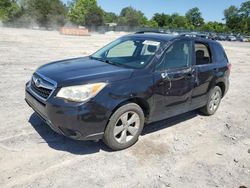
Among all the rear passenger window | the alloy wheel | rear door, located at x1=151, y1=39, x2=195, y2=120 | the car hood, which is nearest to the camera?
the car hood

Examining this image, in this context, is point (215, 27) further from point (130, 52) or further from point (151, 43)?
point (151, 43)

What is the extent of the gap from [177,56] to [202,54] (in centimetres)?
100

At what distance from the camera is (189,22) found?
376ft

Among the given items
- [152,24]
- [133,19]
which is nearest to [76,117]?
[133,19]

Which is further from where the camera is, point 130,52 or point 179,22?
point 179,22

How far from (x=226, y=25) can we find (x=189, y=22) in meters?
17.9

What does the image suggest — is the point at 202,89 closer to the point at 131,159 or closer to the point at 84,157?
the point at 131,159

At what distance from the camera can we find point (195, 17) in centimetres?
11669

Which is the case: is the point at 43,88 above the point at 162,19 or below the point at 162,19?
above

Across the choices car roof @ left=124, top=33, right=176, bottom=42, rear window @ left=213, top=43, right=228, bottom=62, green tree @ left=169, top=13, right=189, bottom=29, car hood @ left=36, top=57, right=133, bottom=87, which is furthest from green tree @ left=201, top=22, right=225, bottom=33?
car hood @ left=36, top=57, right=133, bottom=87

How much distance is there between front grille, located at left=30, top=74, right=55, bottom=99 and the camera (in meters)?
3.81

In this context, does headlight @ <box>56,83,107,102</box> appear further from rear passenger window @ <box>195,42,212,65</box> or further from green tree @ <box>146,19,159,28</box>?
green tree @ <box>146,19,159,28</box>

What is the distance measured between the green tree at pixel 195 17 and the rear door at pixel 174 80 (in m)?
118

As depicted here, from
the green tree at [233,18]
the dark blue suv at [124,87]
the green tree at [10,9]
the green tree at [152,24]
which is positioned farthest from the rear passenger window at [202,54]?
the green tree at [152,24]
